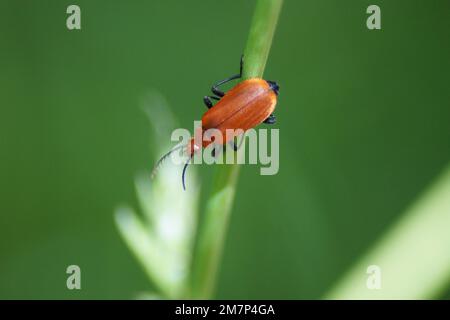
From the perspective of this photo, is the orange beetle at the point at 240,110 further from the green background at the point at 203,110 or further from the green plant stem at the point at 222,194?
the green plant stem at the point at 222,194

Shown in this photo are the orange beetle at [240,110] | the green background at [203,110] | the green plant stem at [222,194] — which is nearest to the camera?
the green plant stem at [222,194]

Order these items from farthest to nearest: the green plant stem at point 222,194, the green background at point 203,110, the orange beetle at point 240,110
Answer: the green background at point 203,110
the orange beetle at point 240,110
the green plant stem at point 222,194

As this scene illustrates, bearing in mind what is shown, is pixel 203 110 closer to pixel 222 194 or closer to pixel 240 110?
pixel 240 110

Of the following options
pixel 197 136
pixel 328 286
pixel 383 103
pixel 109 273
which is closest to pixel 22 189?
pixel 109 273

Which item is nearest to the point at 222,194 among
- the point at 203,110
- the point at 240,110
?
the point at 240,110

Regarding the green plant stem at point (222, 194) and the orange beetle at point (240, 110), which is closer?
the green plant stem at point (222, 194)

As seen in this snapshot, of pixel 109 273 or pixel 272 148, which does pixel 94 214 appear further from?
pixel 272 148

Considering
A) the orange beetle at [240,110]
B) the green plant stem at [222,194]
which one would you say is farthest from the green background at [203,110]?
the green plant stem at [222,194]
